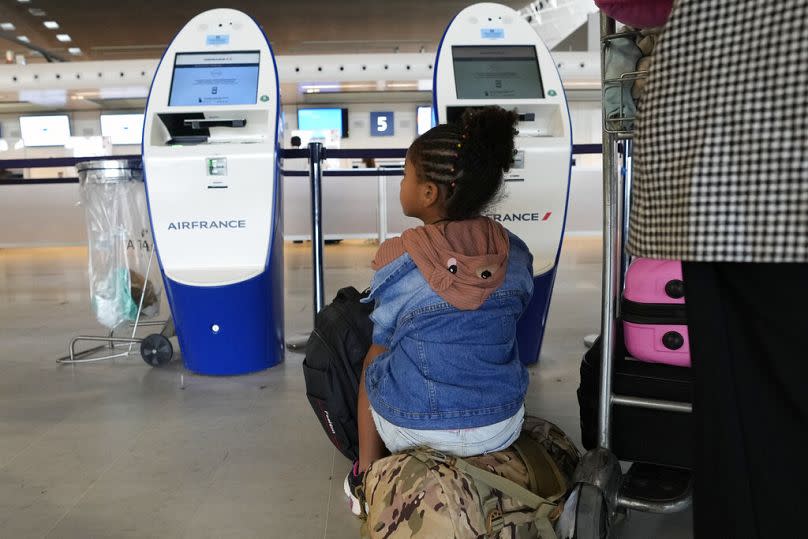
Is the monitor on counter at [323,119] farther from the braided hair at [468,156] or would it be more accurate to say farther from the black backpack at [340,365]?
the braided hair at [468,156]

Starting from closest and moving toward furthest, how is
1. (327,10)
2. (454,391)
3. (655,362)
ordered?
(454,391)
(655,362)
(327,10)

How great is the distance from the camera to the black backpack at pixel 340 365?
4.94 feet

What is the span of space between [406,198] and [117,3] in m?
10.5

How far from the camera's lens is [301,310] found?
13.2ft

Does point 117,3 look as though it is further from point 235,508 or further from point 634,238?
point 634,238

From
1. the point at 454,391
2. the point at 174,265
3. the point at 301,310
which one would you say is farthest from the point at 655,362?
the point at 301,310

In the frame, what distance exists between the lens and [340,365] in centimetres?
151

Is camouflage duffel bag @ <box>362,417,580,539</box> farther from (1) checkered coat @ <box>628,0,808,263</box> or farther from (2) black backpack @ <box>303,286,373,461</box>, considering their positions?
(1) checkered coat @ <box>628,0,808,263</box>

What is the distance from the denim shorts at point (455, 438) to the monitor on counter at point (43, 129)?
46.3ft

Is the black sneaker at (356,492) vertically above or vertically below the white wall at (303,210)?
below

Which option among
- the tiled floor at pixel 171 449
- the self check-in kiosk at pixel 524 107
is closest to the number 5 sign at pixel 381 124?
the tiled floor at pixel 171 449

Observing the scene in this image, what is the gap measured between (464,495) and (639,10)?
80cm

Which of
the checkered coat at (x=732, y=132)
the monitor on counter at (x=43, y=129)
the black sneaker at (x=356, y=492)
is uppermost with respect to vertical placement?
the monitor on counter at (x=43, y=129)

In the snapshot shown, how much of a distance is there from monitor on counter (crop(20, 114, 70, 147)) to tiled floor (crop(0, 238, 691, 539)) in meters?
11.6
